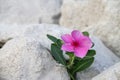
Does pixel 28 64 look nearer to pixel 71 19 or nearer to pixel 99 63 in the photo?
pixel 99 63

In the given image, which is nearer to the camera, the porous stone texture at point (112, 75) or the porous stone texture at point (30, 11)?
the porous stone texture at point (112, 75)

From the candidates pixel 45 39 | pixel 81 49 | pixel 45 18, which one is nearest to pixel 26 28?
pixel 45 39

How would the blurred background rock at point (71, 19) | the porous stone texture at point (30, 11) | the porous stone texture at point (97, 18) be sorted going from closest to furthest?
the blurred background rock at point (71, 19) → the porous stone texture at point (97, 18) → the porous stone texture at point (30, 11)

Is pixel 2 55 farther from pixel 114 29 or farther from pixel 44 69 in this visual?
pixel 114 29

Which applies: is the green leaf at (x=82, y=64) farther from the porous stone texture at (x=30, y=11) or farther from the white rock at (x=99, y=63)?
the porous stone texture at (x=30, y=11)

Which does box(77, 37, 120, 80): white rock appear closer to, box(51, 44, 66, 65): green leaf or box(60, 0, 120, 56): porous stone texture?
box(51, 44, 66, 65): green leaf

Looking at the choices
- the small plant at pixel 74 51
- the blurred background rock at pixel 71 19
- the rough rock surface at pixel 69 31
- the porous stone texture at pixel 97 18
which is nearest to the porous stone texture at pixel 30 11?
the blurred background rock at pixel 71 19
